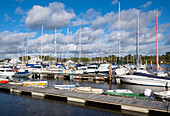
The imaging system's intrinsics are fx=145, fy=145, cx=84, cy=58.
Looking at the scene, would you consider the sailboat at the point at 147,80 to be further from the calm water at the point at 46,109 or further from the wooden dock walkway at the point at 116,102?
the calm water at the point at 46,109

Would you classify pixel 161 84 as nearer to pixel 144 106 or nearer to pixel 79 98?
pixel 144 106

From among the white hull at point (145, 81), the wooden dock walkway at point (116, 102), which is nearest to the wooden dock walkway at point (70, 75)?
the white hull at point (145, 81)

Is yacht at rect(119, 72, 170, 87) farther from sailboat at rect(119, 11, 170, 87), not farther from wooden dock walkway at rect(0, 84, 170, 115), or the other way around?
wooden dock walkway at rect(0, 84, 170, 115)

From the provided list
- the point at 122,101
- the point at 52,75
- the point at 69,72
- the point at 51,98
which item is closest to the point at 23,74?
the point at 52,75

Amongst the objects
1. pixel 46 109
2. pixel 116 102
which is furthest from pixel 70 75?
pixel 116 102

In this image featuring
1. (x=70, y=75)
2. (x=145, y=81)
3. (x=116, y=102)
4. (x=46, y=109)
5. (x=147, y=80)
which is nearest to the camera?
(x=116, y=102)

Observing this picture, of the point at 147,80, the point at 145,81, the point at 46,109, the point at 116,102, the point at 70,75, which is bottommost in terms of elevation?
the point at 46,109

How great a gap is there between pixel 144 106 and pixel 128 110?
5.89ft

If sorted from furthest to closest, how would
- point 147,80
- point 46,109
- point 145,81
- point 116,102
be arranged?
1. point 145,81
2. point 147,80
3. point 46,109
4. point 116,102

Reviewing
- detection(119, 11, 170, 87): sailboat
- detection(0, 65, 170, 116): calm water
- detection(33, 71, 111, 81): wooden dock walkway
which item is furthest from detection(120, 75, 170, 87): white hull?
detection(0, 65, 170, 116): calm water

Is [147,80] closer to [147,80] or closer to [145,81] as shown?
[147,80]

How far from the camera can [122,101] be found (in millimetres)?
16844

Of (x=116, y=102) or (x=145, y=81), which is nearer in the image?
(x=116, y=102)

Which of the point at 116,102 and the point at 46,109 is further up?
the point at 116,102
